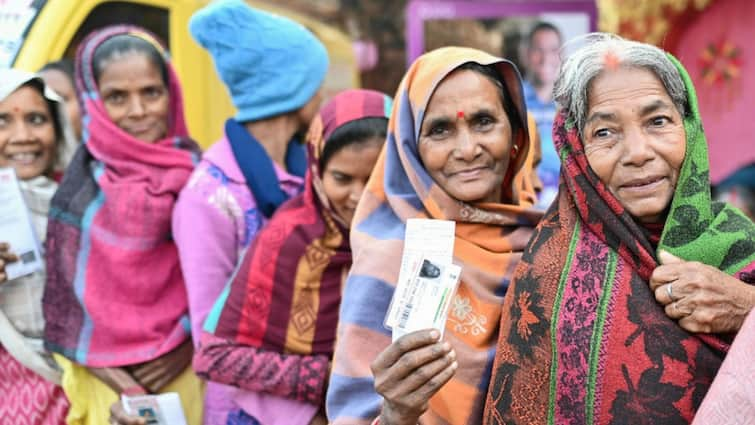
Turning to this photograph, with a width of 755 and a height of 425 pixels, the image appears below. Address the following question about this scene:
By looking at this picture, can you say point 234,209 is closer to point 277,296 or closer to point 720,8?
point 277,296

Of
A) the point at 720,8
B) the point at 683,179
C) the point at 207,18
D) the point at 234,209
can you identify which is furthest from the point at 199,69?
the point at 683,179

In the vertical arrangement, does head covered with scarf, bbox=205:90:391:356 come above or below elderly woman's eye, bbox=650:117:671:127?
below

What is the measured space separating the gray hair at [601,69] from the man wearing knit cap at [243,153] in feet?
4.37

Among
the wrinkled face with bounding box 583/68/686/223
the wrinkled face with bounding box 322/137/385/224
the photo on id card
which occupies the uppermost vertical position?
the wrinkled face with bounding box 583/68/686/223

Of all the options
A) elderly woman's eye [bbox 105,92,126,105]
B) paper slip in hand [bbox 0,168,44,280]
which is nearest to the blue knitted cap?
elderly woman's eye [bbox 105,92,126,105]

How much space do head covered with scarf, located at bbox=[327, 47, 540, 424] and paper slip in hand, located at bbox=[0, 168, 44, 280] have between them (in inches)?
56.6

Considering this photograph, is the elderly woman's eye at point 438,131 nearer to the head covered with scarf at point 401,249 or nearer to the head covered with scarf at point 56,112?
the head covered with scarf at point 401,249

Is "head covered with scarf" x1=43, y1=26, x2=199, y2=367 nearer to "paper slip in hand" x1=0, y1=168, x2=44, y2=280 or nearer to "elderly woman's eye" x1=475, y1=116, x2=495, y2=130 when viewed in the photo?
"paper slip in hand" x1=0, y1=168, x2=44, y2=280

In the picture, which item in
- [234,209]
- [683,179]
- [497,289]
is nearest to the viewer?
[683,179]

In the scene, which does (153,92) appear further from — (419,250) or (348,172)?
(419,250)

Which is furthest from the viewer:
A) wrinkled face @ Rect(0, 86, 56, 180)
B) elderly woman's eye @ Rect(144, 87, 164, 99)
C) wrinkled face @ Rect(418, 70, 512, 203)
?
elderly woman's eye @ Rect(144, 87, 164, 99)

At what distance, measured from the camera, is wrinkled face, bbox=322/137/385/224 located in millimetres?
2997

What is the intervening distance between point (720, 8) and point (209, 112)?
3397 millimetres

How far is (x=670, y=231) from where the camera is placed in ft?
6.72
